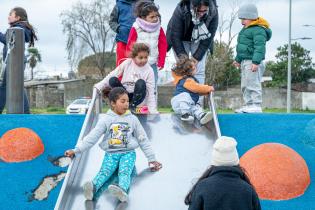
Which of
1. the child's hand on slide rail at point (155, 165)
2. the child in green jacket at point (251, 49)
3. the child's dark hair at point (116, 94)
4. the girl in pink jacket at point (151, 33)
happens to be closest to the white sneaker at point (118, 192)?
the child's hand on slide rail at point (155, 165)

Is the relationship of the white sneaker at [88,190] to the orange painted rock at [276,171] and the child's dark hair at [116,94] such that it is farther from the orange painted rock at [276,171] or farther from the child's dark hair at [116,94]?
the orange painted rock at [276,171]

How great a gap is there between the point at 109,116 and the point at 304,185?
7.49ft

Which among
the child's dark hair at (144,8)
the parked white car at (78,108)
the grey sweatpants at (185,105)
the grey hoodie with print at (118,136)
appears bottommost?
the parked white car at (78,108)

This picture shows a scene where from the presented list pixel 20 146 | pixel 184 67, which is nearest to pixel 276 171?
pixel 184 67

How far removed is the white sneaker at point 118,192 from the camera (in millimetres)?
5270

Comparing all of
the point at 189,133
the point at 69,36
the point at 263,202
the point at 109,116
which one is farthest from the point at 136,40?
the point at 69,36

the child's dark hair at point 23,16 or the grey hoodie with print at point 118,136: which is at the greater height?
the child's dark hair at point 23,16

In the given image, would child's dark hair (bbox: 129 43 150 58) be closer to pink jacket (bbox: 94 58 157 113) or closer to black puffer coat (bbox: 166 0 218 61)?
pink jacket (bbox: 94 58 157 113)

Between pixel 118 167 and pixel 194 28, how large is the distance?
2927mm

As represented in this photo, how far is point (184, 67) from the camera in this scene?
7.26 metres

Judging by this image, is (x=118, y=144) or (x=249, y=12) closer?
(x=118, y=144)

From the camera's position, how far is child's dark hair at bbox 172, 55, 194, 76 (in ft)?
23.8

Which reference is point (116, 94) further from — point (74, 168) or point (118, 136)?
point (74, 168)

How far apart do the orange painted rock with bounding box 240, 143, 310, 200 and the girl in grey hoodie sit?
1.23m
